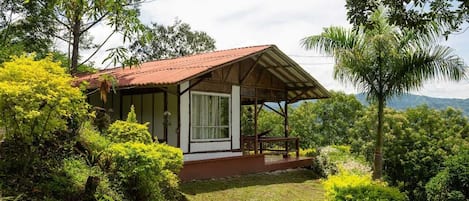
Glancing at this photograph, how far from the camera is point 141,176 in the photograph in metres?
7.44

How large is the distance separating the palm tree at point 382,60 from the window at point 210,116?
2.98 meters

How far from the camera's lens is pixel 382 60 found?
11.8 metres

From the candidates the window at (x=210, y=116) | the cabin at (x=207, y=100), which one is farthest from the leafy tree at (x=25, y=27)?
the window at (x=210, y=116)

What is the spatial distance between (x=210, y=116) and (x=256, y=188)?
9.35 ft

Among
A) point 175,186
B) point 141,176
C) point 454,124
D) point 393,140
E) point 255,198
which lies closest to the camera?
point 141,176

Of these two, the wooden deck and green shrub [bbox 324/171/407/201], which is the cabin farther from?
green shrub [bbox 324/171/407/201]

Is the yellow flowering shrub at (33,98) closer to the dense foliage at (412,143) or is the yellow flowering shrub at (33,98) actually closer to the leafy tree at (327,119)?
the dense foliage at (412,143)

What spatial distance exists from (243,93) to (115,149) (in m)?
7.04

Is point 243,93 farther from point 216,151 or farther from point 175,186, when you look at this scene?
point 175,186

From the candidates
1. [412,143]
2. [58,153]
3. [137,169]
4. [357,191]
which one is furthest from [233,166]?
[412,143]

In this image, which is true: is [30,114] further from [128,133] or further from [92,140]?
[128,133]

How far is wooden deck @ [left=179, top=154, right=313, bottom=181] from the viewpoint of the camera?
11.1 metres

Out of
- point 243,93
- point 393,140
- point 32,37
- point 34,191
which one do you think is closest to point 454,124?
point 393,140

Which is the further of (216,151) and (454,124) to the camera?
(454,124)
